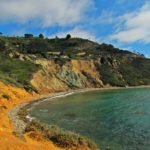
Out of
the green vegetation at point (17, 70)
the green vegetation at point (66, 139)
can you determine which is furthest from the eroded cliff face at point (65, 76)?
the green vegetation at point (66, 139)

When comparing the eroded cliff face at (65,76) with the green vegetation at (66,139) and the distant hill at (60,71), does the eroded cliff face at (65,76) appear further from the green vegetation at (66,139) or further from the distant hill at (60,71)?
the green vegetation at (66,139)

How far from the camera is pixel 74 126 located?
51562 mm

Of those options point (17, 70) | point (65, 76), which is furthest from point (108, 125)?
point (65, 76)

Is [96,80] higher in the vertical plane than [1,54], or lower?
lower

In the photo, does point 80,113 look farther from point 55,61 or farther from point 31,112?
point 55,61

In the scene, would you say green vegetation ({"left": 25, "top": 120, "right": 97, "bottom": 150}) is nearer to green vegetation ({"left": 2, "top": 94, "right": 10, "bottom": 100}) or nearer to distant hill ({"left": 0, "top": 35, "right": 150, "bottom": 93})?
green vegetation ({"left": 2, "top": 94, "right": 10, "bottom": 100})

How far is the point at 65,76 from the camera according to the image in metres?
151

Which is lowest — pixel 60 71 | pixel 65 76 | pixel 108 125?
pixel 108 125

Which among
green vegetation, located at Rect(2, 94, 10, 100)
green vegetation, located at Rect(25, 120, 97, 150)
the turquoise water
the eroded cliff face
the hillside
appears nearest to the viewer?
green vegetation, located at Rect(25, 120, 97, 150)

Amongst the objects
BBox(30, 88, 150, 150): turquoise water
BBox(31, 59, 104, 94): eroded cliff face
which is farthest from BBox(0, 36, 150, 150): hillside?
BBox(30, 88, 150, 150): turquoise water

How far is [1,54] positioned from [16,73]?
67.0 feet

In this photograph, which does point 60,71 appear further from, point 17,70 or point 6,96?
point 6,96

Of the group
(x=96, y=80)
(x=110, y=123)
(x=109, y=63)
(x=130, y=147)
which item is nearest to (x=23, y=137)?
(x=130, y=147)

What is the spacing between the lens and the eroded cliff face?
127000 mm
